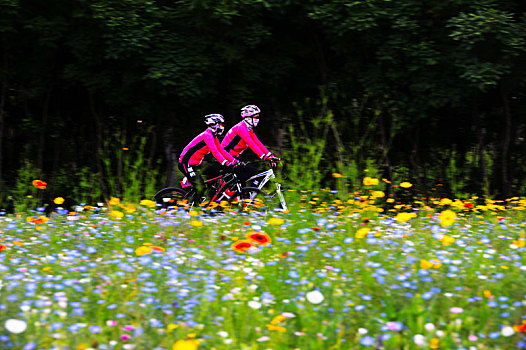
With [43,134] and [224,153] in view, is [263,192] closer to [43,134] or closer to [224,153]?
[224,153]

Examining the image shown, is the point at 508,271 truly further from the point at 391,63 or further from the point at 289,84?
the point at 289,84

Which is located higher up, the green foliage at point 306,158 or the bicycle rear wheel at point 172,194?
the green foliage at point 306,158

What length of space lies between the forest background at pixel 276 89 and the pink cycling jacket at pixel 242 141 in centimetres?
83

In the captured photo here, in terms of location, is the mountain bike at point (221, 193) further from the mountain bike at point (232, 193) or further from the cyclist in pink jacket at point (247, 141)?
the cyclist in pink jacket at point (247, 141)

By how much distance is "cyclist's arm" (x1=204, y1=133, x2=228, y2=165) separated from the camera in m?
7.43

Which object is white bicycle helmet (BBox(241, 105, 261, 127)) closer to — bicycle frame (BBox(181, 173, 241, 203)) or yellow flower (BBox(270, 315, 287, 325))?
bicycle frame (BBox(181, 173, 241, 203))

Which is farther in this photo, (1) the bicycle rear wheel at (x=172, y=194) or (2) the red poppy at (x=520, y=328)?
(1) the bicycle rear wheel at (x=172, y=194)

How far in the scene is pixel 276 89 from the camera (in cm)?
941

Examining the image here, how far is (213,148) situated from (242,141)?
46cm

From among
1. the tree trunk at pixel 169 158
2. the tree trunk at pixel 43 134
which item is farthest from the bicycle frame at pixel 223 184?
the tree trunk at pixel 43 134

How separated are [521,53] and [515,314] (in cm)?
589

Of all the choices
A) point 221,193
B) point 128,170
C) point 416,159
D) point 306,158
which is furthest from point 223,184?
point 416,159

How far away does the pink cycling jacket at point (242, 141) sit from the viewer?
7.56 m

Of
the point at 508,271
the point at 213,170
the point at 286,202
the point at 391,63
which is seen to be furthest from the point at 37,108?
the point at 508,271
